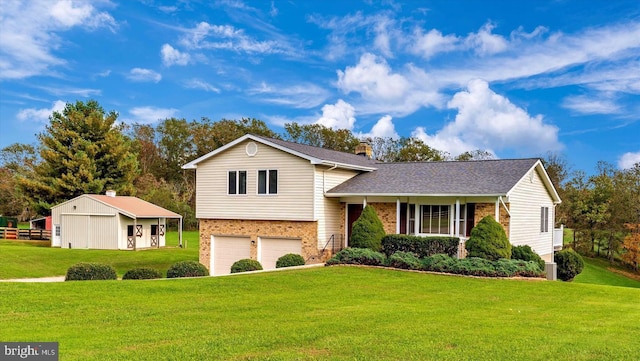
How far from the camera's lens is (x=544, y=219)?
24906 mm

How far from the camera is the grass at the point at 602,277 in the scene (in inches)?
1367

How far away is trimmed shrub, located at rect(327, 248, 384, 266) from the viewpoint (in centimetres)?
1891

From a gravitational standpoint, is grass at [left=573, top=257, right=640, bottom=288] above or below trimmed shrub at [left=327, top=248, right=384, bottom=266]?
below

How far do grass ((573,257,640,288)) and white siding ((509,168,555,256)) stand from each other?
10.7 m

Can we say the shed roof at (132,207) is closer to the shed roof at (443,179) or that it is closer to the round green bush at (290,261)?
the round green bush at (290,261)

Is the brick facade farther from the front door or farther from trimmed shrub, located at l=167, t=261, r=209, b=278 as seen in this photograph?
trimmed shrub, located at l=167, t=261, r=209, b=278

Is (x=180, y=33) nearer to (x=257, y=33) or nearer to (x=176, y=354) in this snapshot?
(x=257, y=33)

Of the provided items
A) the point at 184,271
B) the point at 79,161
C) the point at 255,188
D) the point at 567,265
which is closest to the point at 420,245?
the point at 567,265

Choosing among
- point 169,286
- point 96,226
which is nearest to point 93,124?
point 96,226

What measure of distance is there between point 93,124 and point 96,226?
602 inches

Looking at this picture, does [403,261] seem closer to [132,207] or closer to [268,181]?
[268,181]

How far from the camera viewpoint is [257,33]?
28.6 m

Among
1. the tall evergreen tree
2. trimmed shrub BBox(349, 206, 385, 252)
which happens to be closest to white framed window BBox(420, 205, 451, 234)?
trimmed shrub BBox(349, 206, 385, 252)

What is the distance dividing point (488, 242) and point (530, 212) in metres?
5.53
